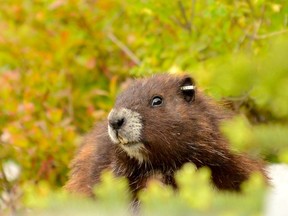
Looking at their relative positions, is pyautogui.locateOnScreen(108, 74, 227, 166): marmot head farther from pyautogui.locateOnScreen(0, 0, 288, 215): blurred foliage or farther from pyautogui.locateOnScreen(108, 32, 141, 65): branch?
pyautogui.locateOnScreen(108, 32, 141, 65): branch

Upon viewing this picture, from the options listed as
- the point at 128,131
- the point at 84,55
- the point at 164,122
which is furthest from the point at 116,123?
the point at 84,55

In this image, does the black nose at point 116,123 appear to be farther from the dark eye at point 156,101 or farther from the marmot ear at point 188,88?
the marmot ear at point 188,88

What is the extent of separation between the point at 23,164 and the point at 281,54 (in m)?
3.88

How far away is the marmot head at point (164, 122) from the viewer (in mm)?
3648

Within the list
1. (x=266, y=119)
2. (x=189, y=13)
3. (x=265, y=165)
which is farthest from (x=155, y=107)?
(x=189, y=13)

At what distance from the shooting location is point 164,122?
380 cm

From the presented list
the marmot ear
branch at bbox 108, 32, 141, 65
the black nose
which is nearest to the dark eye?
the marmot ear

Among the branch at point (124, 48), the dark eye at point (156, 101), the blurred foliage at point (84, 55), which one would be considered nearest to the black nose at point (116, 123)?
the dark eye at point (156, 101)

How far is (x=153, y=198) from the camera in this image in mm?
1306

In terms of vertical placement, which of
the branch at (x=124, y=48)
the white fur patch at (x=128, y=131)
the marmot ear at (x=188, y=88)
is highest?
the branch at (x=124, y=48)

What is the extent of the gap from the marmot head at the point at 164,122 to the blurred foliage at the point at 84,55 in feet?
0.46

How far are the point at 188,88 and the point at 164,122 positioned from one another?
29 cm

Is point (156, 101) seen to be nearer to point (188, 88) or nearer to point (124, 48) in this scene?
point (188, 88)

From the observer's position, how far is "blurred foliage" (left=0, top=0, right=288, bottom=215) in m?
4.71
